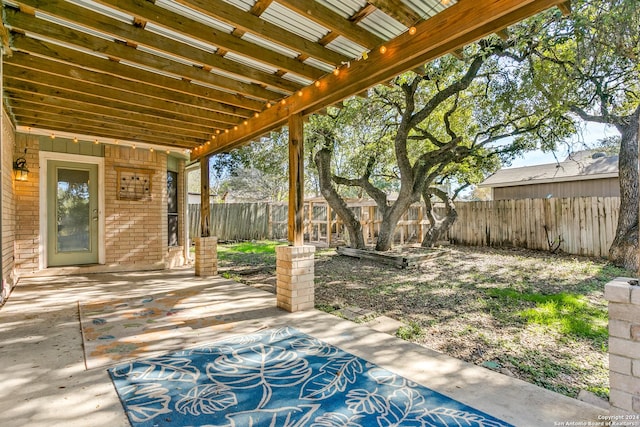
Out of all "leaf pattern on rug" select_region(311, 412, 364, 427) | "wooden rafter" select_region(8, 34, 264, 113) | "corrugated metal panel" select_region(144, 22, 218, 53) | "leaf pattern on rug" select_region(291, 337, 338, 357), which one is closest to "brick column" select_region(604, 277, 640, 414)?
"leaf pattern on rug" select_region(311, 412, 364, 427)

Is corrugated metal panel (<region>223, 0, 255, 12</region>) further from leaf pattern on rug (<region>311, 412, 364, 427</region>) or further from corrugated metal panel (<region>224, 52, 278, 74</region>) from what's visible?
leaf pattern on rug (<region>311, 412, 364, 427</region>)

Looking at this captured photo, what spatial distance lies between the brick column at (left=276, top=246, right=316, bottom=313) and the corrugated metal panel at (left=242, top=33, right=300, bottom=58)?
2144 mm

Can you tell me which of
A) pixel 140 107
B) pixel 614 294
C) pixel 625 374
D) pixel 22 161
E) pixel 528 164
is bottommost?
pixel 625 374

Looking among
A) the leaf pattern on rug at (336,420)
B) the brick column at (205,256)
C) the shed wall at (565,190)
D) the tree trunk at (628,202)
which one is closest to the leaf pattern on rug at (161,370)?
the leaf pattern on rug at (336,420)

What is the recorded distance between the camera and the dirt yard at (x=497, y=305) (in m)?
2.79

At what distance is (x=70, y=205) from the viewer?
6172mm

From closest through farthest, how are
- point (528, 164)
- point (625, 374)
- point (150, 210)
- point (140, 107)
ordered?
point (625, 374) < point (140, 107) < point (150, 210) < point (528, 164)

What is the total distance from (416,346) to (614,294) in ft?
5.04

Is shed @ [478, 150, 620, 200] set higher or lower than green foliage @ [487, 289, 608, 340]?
higher

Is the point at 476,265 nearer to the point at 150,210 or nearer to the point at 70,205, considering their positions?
the point at 150,210

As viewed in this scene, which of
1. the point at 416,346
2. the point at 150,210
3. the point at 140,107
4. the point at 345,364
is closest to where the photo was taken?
the point at 345,364

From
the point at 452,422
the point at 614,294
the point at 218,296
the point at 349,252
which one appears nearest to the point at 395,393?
the point at 452,422

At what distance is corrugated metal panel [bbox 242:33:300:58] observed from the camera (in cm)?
299

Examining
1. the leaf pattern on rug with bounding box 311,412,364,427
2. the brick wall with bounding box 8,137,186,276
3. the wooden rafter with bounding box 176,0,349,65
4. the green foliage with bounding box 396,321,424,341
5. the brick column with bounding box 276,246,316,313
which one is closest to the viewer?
the leaf pattern on rug with bounding box 311,412,364,427
